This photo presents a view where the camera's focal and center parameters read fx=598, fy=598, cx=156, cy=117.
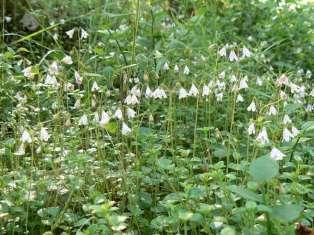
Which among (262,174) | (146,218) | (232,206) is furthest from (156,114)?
(262,174)

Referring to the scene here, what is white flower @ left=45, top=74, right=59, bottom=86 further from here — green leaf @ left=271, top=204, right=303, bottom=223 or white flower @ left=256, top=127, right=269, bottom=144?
green leaf @ left=271, top=204, right=303, bottom=223

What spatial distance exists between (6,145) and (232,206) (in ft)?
2.96

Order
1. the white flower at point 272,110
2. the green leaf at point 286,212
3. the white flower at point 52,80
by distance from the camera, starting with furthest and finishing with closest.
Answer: the white flower at point 52,80 < the white flower at point 272,110 < the green leaf at point 286,212

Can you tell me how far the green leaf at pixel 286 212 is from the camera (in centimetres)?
152

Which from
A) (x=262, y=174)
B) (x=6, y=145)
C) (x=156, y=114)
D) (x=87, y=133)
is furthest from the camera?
Result: (x=156, y=114)

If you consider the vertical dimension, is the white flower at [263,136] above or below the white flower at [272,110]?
below

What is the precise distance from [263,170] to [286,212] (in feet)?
0.42

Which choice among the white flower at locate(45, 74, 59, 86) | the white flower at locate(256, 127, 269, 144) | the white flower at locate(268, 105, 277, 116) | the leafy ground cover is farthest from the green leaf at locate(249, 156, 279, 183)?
the white flower at locate(45, 74, 59, 86)

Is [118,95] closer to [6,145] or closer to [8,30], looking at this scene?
[6,145]

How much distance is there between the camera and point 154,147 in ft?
7.30

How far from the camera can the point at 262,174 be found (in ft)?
5.21

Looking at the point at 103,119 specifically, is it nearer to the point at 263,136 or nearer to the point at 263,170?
the point at 263,136

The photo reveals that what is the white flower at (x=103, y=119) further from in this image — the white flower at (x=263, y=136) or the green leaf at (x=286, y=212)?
the green leaf at (x=286, y=212)

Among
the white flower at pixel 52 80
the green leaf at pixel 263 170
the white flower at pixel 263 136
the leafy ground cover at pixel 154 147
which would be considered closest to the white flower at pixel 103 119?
the leafy ground cover at pixel 154 147
